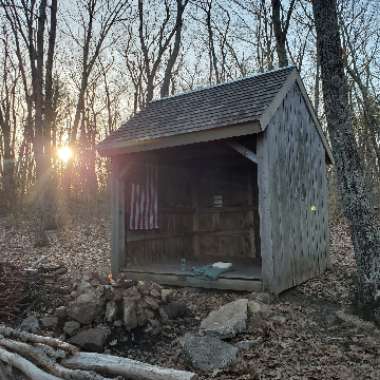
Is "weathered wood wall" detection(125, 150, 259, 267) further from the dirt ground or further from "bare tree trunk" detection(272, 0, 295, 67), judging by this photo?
"bare tree trunk" detection(272, 0, 295, 67)

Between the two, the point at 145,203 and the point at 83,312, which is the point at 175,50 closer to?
the point at 145,203

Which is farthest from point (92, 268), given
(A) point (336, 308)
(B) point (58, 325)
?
(A) point (336, 308)

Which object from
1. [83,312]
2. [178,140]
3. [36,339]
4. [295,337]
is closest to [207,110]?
[178,140]

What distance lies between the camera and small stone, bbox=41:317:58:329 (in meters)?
5.67

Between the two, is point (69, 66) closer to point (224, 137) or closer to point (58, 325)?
point (224, 137)

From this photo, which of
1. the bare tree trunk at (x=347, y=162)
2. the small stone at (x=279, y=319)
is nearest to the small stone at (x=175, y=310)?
the small stone at (x=279, y=319)

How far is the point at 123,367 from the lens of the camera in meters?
3.98

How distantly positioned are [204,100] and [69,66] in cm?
1497

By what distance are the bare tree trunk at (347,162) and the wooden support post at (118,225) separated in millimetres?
4763

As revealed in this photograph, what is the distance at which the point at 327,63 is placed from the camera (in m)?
6.28

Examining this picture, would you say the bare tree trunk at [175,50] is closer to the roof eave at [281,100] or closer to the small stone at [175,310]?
the roof eave at [281,100]

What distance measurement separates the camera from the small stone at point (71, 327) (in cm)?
541

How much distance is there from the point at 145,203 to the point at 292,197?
3.56 metres

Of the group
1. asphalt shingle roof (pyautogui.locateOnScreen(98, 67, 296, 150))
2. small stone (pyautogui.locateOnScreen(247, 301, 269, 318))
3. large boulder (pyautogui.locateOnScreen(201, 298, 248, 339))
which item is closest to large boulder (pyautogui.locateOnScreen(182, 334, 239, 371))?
large boulder (pyautogui.locateOnScreen(201, 298, 248, 339))
